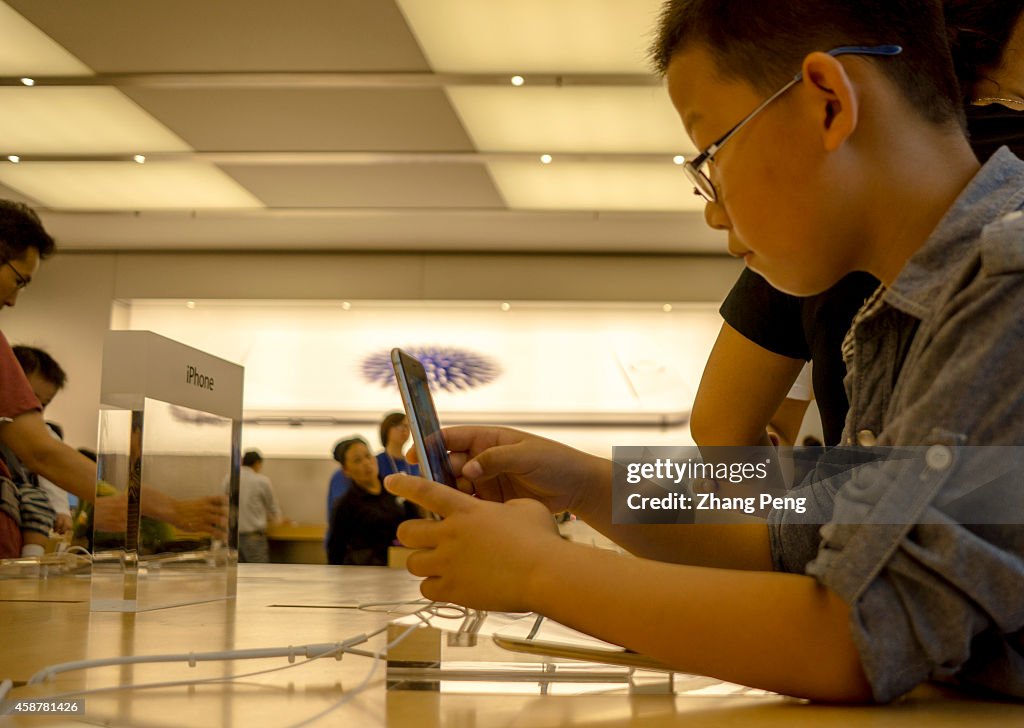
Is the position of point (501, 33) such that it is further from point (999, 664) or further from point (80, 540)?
point (999, 664)

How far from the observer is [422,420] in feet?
2.52

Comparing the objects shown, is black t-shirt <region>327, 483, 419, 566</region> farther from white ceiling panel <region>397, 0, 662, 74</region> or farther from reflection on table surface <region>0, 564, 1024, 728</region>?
reflection on table surface <region>0, 564, 1024, 728</region>

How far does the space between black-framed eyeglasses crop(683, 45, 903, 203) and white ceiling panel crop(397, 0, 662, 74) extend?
9.07 ft

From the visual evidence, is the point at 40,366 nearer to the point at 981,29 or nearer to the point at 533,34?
the point at 533,34

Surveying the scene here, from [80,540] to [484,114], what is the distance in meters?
3.10

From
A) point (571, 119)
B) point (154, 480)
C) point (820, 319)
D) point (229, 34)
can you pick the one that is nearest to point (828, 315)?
point (820, 319)

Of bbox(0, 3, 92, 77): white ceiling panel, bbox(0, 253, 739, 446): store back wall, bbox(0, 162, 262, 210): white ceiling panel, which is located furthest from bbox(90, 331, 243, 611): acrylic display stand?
bbox(0, 253, 739, 446): store back wall

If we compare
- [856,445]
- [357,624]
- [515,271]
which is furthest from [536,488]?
[515,271]

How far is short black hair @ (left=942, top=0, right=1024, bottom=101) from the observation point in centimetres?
98

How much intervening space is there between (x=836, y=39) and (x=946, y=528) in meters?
0.34

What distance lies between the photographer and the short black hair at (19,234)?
2.27m

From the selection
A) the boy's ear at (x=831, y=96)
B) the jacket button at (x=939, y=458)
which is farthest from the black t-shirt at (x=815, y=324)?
the jacket button at (x=939, y=458)

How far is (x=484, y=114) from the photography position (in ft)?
14.7

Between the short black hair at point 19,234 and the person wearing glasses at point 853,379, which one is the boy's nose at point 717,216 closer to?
the person wearing glasses at point 853,379
